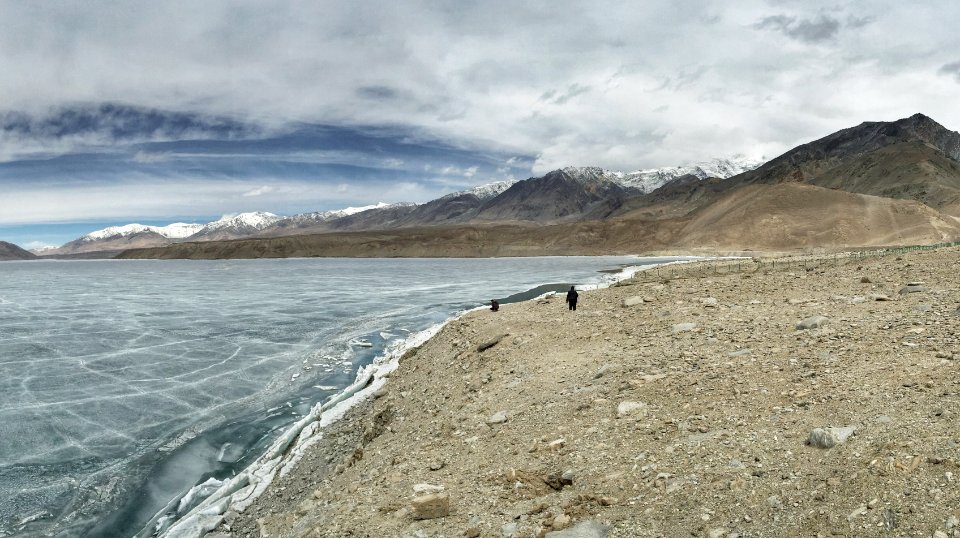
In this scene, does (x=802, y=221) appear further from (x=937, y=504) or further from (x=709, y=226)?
(x=937, y=504)

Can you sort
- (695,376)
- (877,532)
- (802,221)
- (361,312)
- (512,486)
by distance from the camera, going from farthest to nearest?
(802,221) < (361,312) < (695,376) < (512,486) < (877,532)

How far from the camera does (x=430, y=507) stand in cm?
625

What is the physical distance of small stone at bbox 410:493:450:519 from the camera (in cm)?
623

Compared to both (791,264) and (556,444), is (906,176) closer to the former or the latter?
(791,264)

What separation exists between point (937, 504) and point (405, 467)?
20.9 ft

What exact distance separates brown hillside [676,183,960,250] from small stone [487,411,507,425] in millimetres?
104268

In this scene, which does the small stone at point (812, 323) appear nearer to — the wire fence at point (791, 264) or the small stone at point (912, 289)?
the small stone at point (912, 289)

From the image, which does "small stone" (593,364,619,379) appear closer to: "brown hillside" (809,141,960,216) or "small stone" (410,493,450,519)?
"small stone" (410,493,450,519)

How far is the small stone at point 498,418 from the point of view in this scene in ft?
30.0

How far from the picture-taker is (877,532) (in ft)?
14.3

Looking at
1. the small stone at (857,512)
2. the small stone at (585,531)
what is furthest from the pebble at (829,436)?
the small stone at (585,531)

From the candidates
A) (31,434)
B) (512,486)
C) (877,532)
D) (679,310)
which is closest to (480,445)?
(512,486)

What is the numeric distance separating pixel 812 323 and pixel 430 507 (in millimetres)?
8839

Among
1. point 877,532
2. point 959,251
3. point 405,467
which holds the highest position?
point 959,251
